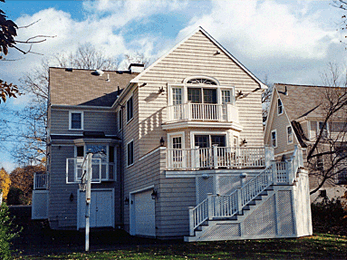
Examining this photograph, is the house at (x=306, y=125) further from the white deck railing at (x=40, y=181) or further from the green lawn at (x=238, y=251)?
the white deck railing at (x=40, y=181)

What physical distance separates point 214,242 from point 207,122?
644 centimetres

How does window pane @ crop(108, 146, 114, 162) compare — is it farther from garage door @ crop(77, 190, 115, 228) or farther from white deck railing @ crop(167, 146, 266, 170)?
white deck railing @ crop(167, 146, 266, 170)

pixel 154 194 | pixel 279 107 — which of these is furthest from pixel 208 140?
pixel 279 107

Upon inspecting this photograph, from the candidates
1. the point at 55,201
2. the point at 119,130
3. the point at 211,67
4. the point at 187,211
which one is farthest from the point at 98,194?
the point at 211,67

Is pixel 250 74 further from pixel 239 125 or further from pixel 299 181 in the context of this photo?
pixel 299 181

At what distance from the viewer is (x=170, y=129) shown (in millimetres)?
20250

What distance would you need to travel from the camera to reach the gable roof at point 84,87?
2533 centimetres

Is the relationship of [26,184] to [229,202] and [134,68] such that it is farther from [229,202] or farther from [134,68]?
[229,202]

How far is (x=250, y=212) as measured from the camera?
1598cm

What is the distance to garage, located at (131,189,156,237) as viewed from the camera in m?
18.5

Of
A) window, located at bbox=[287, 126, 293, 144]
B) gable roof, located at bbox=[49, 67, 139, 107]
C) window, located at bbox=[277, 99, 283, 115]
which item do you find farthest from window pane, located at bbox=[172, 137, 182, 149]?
window, located at bbox=[277, 99, 283, 115]

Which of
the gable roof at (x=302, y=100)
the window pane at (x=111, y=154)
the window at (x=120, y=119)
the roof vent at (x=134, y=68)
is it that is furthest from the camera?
the roof vent at (x=134, y=68)

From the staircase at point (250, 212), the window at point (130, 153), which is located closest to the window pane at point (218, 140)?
the staircase at point (250, 212)

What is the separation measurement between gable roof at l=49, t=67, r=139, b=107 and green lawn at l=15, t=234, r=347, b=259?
13350 millimetres
